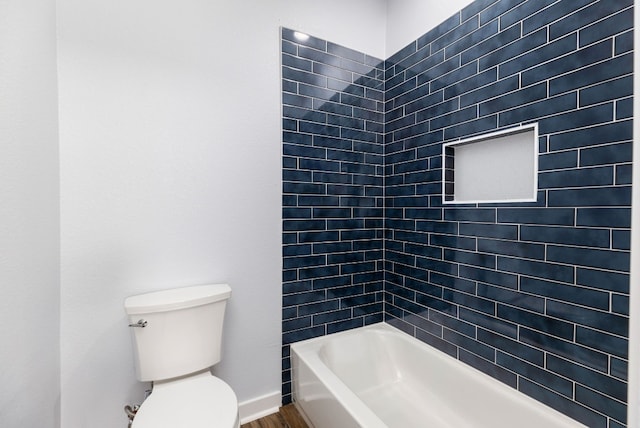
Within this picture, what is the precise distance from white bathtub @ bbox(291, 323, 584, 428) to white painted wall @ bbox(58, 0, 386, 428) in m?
0.35

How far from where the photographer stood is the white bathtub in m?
1.37

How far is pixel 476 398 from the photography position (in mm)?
1545

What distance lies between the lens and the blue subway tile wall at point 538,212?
1113mm

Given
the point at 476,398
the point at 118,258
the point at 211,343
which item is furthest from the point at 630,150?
the point at 118,258

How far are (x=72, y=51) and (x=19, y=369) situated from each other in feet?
4.36

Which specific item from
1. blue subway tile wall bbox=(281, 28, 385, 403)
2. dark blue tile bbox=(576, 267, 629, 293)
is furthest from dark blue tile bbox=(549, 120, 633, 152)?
blue subway tile wall bbox=(281, 28, 385, 403)

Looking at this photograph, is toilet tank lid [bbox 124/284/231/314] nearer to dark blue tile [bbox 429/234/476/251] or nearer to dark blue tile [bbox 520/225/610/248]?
dark blue tile [bbox 429/234/476/251]

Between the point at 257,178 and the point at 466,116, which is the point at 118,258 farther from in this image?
the point at 466,116

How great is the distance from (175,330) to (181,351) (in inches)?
4.4

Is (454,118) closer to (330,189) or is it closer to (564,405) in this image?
(330,189)

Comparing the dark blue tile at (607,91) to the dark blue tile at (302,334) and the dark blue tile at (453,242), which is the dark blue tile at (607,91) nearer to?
the dark blue tile at (453,242)

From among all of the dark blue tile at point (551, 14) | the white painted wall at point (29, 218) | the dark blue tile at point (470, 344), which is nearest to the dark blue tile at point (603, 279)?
the dark blue tile at point (470, 344)

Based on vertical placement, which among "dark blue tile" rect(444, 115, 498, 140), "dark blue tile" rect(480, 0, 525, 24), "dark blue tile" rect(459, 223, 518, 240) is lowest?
"dark blue tile" rect(459, 223, 518, 240)

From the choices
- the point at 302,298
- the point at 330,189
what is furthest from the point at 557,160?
the point at 302,298
